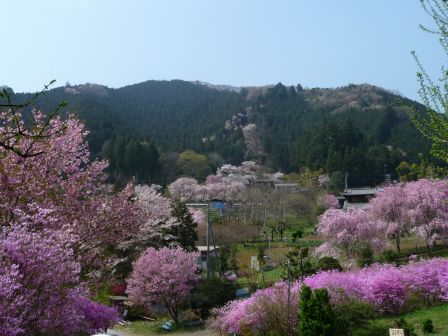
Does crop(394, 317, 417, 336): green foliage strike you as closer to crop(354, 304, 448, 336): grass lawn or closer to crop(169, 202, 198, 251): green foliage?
crop(354, 304, 448, 336): grass lawn

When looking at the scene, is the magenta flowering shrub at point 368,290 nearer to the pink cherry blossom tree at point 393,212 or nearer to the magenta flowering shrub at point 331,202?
the pink cherry blossom tree at point 393,212

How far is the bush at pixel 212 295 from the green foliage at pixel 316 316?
10376 millimetres

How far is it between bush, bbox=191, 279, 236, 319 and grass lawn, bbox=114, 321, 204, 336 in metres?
1.18

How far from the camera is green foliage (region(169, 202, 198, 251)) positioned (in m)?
28.1

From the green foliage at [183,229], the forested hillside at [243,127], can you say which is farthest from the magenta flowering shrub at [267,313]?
the forested hillside at [243,127]

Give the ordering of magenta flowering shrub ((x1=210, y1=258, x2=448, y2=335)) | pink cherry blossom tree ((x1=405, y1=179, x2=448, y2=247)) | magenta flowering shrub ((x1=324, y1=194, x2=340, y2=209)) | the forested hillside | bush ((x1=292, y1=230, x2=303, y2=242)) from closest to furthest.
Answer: magenta flowering shrub ((x1=210, y1=258, x2=448, y2=335)), pink cherry blossom tree ((x1=405, y1=179, x2=448, y2=247)), bush ((x1=292, y1=230, x2=303, y2=242)), magenta flowering shrub ((x1=324, y1=194, x2=340, y2=209)), the forested hillside

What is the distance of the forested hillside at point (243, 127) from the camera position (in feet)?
233

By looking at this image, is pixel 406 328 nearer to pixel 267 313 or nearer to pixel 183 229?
pixel 267 313

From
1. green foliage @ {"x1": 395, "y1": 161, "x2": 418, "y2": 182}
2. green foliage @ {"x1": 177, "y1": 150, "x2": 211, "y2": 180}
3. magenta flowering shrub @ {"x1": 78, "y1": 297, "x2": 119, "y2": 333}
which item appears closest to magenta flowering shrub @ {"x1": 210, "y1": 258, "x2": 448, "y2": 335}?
magenta flowering shrub @ {"x1": 78, "y1": 297, "x2": 119, "y2": 333}

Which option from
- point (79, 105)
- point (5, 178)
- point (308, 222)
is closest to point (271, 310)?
point (5, 178)

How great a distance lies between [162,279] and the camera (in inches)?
853

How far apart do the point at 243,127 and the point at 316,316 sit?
110 m

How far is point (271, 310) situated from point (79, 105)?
80.2 metres

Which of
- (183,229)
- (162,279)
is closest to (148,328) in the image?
(162,279)
